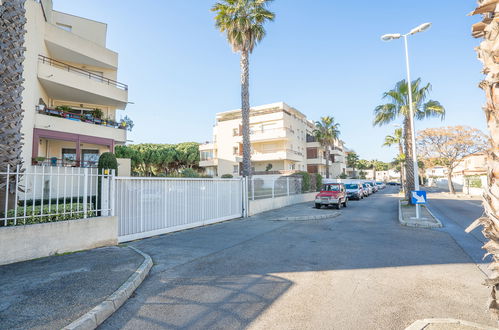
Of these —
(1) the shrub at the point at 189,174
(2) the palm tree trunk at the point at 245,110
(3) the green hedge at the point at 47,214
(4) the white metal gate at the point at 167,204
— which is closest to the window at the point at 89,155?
(1) the shrub at the point at 189,174

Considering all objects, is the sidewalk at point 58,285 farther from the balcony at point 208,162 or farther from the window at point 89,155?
the balcony at point 208,162

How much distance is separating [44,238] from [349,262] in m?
6.95

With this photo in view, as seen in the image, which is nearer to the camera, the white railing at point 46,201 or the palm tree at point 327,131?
the white railing at point 46,201

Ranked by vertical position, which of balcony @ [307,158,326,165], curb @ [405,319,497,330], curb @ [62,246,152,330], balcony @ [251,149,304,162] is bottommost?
curb @ [405,319,497,330]

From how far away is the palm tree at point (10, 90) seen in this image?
5570mm

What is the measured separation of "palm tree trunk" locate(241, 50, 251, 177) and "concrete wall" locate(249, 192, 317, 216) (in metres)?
2.06

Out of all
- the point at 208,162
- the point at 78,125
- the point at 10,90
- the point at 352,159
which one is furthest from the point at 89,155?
the point at 352,159

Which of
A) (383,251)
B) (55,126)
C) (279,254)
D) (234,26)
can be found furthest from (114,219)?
(234,26)

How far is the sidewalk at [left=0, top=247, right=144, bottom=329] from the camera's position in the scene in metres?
3.19

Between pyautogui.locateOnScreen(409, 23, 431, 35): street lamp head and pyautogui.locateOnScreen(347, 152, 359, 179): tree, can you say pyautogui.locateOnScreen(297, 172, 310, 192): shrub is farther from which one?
pyautogui.locateOnScreen(347, 152, 359, 179): tree

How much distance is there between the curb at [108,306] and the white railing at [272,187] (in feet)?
33.6

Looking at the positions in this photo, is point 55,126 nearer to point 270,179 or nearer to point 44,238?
point 44,238

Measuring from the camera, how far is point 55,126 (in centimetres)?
1444

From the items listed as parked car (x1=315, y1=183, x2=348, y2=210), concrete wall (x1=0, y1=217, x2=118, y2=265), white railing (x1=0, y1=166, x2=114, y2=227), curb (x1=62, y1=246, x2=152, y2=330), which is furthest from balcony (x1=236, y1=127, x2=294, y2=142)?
curb (x1=62, y1=246, x2=152, y2=330)
